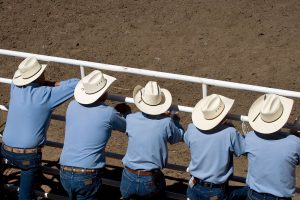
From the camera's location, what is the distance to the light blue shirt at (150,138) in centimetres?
596

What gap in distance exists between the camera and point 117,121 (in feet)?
20.1

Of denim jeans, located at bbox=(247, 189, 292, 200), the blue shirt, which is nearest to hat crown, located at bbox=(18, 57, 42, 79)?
the blue shirt

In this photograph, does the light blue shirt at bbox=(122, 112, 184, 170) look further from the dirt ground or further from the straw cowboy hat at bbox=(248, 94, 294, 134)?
the dirt ground

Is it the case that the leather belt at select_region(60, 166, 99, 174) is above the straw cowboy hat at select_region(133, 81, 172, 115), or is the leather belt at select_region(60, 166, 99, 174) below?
below

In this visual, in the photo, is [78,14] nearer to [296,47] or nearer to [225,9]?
[225,9]

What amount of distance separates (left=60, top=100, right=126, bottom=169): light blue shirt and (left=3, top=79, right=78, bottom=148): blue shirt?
228mm

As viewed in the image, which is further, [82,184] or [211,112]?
[82,184]

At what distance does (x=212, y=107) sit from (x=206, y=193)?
2.77ft

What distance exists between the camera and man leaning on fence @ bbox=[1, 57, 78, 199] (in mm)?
6398

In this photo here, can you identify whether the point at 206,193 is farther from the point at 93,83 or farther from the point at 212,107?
the point at 93,83

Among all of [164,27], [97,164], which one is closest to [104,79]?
[97,164]

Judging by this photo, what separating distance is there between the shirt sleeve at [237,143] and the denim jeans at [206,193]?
0.44 meters

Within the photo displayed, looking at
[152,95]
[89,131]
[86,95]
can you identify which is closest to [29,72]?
[86,95]

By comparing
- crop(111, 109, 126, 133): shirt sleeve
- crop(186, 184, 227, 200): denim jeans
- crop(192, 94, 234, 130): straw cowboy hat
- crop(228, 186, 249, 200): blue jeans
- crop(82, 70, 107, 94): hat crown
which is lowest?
crop(228, 186, 249, 200): blue jeans
